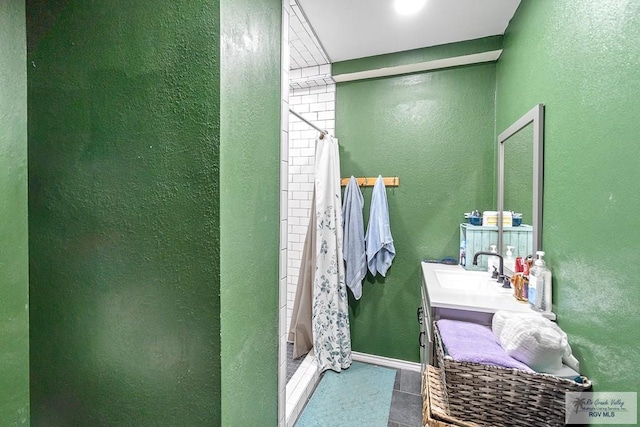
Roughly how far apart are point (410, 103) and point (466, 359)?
2.03 metres

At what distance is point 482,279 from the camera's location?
6.04 ft

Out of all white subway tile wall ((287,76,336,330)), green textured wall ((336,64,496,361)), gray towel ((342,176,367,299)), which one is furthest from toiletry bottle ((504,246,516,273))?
white subway tile wall ((287,76,336,330))

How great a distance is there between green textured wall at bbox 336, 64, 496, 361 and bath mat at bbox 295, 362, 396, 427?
268 mm

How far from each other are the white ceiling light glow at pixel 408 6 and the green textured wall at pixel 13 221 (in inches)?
73.0

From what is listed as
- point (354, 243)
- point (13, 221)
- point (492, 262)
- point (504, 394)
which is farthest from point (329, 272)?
point (13, 221)

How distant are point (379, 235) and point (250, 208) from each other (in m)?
1.47

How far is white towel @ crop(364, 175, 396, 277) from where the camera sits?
2.32m

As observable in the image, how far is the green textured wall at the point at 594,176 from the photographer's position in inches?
31.4

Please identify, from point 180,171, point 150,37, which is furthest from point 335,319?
point 150,37

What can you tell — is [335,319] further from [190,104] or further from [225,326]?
[190,104]

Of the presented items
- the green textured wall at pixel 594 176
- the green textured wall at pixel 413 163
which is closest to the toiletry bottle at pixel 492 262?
the green textured wall at pixel 413 163

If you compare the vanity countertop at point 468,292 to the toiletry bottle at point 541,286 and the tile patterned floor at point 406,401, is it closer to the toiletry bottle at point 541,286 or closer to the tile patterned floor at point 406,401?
the toiletry bottle at point 541,286

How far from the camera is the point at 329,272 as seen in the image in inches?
86.8

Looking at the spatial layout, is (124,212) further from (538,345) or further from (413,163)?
(413,163)
